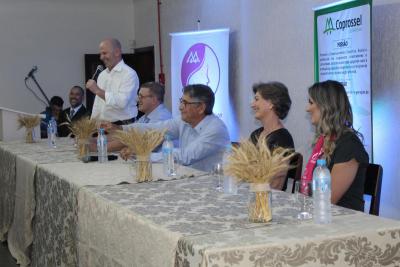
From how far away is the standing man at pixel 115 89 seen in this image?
4934mm

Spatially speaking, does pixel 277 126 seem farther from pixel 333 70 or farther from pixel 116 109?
pixel 116 109

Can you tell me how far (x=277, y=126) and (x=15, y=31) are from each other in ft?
20.5

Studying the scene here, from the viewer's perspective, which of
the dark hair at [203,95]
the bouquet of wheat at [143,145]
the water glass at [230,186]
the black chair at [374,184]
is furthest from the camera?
the dark hair at [203,95]

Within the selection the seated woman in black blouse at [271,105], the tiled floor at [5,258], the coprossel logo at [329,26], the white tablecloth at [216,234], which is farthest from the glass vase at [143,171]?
the coprossel logo at [329,26]

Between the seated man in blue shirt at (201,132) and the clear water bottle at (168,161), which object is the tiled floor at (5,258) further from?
the clear water bottle at (168,161)

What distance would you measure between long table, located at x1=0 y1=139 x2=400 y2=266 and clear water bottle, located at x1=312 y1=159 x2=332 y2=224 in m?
0.03

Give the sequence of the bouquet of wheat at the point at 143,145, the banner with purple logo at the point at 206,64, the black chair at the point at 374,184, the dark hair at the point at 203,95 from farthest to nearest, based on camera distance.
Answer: the banner with purple logo at the point at 206,64
the dark hair at the point at 203,95
the bouquet of wheat at the point at 143,145
the black chair at the point at 374,184

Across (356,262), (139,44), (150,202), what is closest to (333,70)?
(150,202)

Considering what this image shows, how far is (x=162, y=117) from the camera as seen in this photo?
15.2 feet

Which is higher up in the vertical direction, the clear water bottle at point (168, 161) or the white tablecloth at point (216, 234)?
the clear water bottle at point (168, 161)

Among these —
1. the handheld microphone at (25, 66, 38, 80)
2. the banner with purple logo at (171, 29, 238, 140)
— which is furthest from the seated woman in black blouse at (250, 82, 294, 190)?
the handheld microphone at (25, 66, 38, 80)

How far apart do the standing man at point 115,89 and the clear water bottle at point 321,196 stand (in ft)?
9.92

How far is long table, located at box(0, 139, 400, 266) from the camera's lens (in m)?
1.76

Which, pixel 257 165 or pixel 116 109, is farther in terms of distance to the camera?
pixel 116 109
